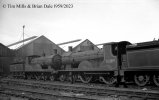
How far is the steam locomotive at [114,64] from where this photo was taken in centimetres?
1293

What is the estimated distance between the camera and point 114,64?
48.4 feet

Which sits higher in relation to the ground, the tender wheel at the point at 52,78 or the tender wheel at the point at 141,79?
the tender wheel at the point at 141,79

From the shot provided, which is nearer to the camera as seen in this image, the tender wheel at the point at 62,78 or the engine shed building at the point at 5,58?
the tender wheel at the point at 62,78

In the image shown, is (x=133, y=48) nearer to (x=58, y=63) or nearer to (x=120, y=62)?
(x=120, y=62)

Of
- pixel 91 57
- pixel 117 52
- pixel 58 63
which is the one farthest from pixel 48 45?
pixel 117 52

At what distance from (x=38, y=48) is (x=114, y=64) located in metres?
31.5

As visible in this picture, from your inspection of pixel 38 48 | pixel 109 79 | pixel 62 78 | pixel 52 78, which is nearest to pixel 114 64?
pixel 109 79

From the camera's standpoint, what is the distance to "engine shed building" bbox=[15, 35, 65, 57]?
4134 centimetres

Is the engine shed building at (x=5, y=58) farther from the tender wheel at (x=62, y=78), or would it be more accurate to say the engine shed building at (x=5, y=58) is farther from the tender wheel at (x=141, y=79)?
A: the tender wheel at (x=141, y=79)

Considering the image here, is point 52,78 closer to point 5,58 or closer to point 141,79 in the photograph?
point 141,79

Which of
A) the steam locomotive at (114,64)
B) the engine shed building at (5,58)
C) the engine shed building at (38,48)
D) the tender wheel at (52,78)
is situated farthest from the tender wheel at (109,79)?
the engine shed building at (5,58)

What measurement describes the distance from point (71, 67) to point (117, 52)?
21.5ft

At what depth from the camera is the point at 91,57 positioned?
17.3 meters

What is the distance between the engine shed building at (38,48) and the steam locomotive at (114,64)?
68.2 feet
